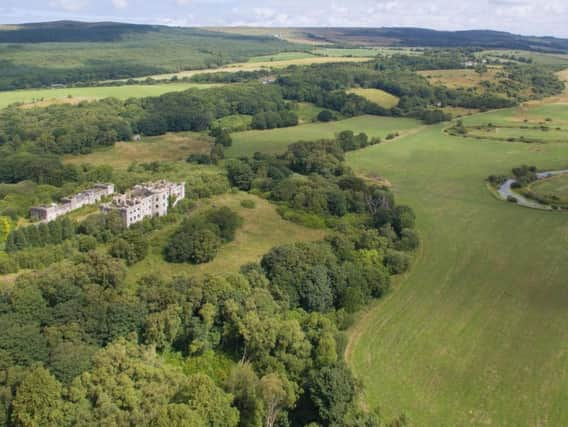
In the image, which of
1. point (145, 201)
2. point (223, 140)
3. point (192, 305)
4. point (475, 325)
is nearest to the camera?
point (192, 305)

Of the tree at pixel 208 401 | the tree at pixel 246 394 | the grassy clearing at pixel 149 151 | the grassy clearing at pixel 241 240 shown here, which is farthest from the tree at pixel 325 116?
the tree at pixel 208 401

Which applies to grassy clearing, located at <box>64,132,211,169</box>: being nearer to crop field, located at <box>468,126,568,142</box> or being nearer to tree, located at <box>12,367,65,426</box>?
crop field, located at <box>468,126,568,142</box>

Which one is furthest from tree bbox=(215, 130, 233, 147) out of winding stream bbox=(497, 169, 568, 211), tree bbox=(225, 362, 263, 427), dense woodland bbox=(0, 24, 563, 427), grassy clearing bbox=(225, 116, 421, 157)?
tree bbox=(225, 362, 263, 427)

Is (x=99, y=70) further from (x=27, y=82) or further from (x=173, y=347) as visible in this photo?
(x=173, y=347)

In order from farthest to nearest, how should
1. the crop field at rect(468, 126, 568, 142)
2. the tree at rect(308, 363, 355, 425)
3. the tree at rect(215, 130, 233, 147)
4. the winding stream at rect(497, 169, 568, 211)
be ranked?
the crop field at rect(468, 126, 568, 142), the tree at rect(215, 130, 233, 147), the winding stream at rect(497, 169, 568, 211), the tree at rect(308, 363, 355, 425)

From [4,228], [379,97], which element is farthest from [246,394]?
[379,97]

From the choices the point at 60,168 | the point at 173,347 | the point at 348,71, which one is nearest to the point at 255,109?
the point at 348,71

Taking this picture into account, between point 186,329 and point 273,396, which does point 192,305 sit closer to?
point 186,329
